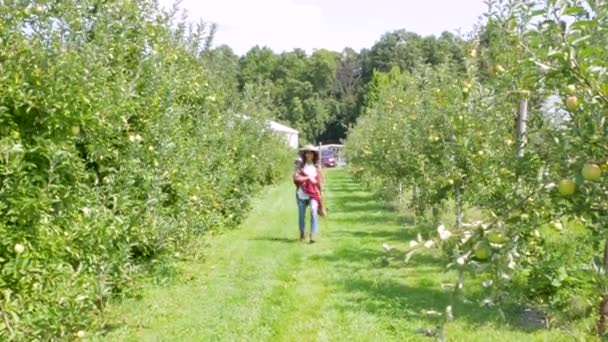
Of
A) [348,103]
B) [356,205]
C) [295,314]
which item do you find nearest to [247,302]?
[295,314]

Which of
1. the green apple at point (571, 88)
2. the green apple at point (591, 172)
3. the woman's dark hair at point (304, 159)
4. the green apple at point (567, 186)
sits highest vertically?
the green apple at point (571, 88)

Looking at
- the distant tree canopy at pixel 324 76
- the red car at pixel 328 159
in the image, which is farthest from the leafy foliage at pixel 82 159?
the distant tree canopy at pixel 324 76

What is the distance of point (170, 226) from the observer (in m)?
6.31

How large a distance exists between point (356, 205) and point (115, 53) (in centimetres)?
1264

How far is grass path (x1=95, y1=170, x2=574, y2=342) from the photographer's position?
5.34m

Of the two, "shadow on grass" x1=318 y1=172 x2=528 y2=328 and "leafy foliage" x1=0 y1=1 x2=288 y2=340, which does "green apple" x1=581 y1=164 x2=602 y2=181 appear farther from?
"leafy foliage" x1=0 y1=1 x2=288 y2=340

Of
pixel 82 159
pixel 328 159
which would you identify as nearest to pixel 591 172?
pixel 82 159

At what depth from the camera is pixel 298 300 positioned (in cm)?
655

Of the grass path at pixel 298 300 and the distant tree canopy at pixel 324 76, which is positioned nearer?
the grass path at pixel 298 300

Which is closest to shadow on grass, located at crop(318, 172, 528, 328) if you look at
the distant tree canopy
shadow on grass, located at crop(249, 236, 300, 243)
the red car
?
shadow on grass, located at crop(249, 236, 300, 243)

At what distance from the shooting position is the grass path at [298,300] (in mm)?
5344

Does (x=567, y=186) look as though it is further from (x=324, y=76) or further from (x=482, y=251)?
(x=324, y=76)

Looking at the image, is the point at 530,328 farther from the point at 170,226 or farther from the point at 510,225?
the point at 510,225

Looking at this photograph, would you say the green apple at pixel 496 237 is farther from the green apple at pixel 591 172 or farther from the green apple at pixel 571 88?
the green apple at pixel 571 88
